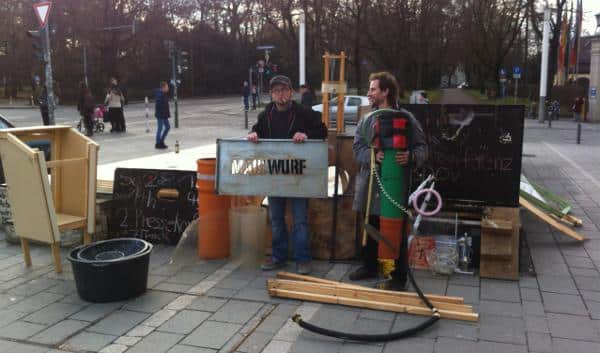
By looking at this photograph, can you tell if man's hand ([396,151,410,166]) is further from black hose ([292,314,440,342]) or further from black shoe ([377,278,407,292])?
black hose ([292,314,440,342])

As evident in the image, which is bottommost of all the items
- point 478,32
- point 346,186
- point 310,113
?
point 346,186

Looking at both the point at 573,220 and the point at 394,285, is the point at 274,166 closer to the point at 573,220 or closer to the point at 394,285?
the point at 394,285

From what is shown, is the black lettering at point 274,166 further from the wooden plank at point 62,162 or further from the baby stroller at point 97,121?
the baby stroller at point 97,121

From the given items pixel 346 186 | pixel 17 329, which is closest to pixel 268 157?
pixel 346 186

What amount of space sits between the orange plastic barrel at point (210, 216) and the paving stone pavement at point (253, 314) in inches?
6.9

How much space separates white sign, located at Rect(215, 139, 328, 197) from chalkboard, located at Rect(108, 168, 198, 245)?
32.3 inches

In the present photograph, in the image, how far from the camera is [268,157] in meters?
5.59

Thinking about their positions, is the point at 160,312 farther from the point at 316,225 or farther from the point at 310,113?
the point at 310,113

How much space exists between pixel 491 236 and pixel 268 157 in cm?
220

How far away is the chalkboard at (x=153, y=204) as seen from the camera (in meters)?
6.41

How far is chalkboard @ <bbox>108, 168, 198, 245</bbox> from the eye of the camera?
641cm

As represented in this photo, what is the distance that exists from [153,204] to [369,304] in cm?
301

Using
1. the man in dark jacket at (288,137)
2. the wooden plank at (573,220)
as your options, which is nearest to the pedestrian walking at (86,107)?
the man in dark jacket at (288,137)

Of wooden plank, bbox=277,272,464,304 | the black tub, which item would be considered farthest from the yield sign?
wooden plank, bbox=277,272,464,304
